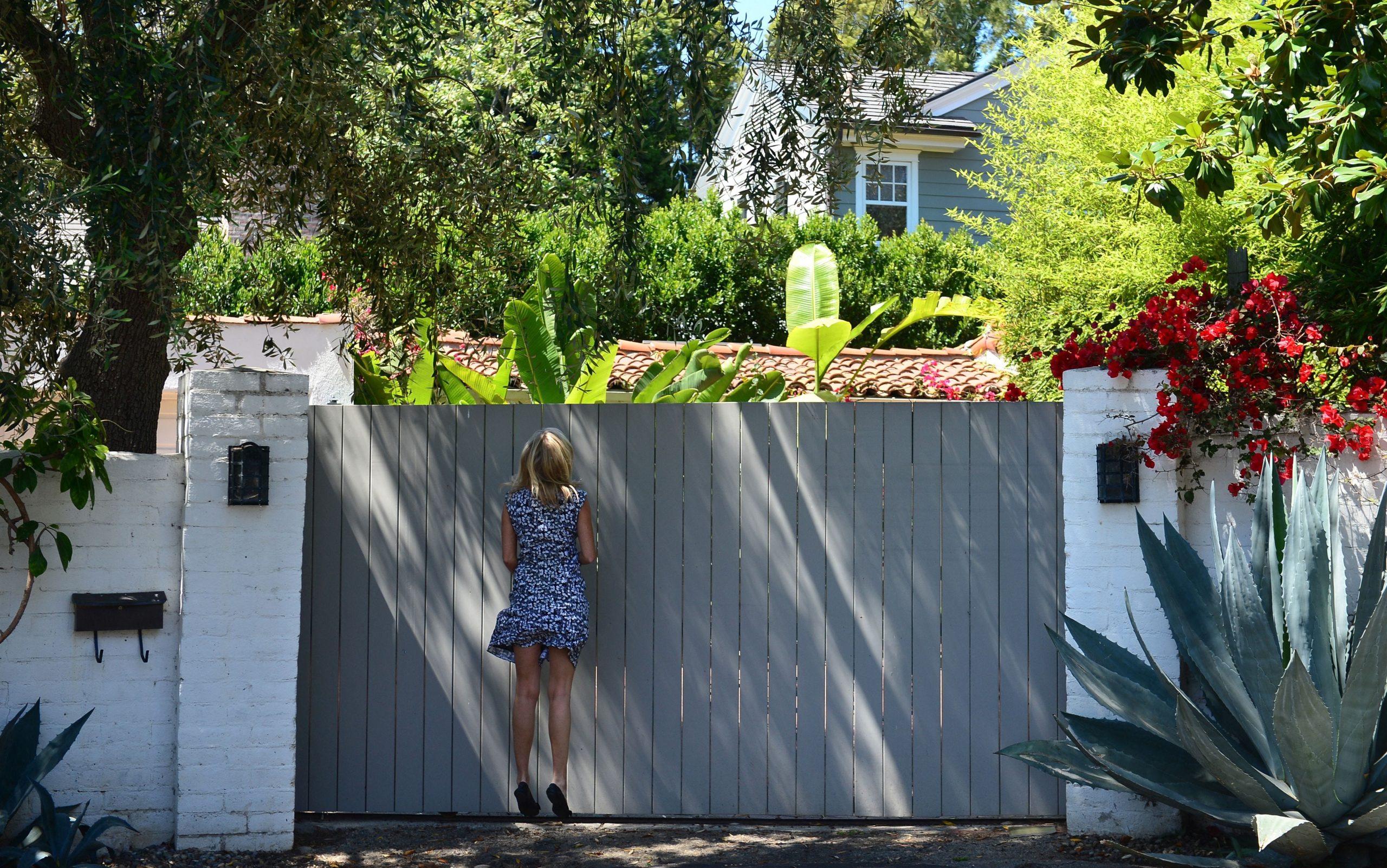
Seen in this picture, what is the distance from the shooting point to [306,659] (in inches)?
199

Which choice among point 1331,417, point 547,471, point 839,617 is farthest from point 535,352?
point 1331,417

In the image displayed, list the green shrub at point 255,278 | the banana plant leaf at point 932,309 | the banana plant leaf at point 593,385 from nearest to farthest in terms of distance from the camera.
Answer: the green shrub at point 255,278 → the banana plant leaf at point 593,385 → the banana plant leaf at point 932,309

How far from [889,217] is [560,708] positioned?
13957mm

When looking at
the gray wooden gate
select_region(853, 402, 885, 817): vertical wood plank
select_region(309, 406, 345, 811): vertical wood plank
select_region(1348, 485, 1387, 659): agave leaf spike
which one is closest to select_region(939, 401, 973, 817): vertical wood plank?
the gray wooden gate

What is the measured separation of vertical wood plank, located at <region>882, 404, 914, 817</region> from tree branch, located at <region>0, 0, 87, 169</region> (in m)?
3.44

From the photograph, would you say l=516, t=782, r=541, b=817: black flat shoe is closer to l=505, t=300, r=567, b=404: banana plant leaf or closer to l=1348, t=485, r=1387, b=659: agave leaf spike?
l=505, t=300, r=567, b=404: banana plant leaf

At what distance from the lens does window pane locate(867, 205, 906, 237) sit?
17.6m

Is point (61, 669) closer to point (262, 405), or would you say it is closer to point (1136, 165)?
point (262, 405)

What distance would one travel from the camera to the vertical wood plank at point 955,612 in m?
5.05

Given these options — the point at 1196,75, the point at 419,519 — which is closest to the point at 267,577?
the point at 419,519

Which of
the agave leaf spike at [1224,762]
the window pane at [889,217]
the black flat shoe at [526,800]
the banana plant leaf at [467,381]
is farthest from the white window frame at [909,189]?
the agave leaf spike at [1224,762]

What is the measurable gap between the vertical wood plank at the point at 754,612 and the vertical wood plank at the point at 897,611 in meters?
0.51

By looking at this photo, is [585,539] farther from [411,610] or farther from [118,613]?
[118,613]

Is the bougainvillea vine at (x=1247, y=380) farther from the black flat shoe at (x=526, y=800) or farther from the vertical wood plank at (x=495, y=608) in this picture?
the black flat shoe at (x=526, y=800)
